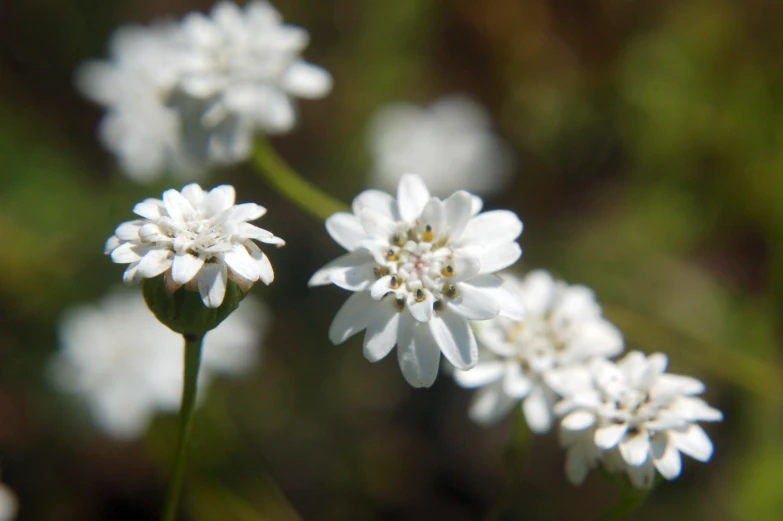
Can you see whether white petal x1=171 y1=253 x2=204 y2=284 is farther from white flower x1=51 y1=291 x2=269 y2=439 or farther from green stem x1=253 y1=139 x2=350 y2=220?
white flower x1=51 y1=291 x2=269 y2=439

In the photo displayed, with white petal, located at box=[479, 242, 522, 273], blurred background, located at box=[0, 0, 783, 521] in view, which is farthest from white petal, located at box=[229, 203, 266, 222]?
blurred background, located at box=[0, 0, 783, 521]

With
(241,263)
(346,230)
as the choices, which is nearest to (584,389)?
(346,230)

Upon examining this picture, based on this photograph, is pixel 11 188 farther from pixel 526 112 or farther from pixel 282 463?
pixel 526 112

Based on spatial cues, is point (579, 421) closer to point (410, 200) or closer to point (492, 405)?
point (492, 405)

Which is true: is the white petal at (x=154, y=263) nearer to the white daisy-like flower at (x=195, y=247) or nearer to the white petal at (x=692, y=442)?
the white daisy-like flower at (x=195, y=247)

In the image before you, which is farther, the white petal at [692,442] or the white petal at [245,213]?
the white petal at [692,442]

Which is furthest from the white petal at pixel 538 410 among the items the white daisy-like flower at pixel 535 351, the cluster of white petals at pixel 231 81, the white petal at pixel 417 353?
the cluster of white petals at pixel 231 81
